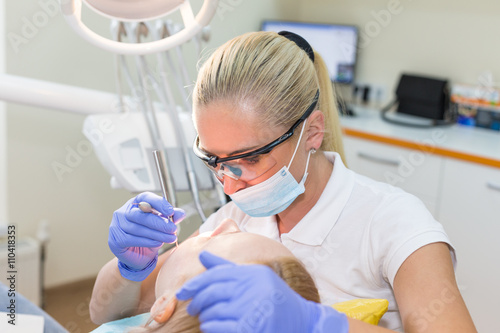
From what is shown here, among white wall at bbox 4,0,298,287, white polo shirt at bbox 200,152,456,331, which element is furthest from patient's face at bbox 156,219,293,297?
white wall at bbox 4,0,298,287

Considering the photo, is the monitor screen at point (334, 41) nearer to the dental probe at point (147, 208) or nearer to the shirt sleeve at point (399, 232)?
the shirt sleeve at point (399, 232)

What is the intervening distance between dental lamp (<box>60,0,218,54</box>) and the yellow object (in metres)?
0.66

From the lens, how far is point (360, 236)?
1.27 metres

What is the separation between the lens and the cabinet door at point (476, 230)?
2506mm

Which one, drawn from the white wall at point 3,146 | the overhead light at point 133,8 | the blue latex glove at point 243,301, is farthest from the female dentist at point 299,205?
the white wall at point 3,146

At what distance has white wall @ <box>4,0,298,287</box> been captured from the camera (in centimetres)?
264

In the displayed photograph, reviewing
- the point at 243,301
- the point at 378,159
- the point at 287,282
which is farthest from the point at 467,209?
the point at 243,301

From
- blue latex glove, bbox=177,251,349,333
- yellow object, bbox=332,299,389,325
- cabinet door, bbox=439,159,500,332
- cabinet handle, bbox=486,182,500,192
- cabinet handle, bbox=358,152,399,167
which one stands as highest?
blue latex glove, bbox=177,251,349,333

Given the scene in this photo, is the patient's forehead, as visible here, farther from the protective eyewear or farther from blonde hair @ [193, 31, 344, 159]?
blonde hair @ [193, 31, 344, 159]

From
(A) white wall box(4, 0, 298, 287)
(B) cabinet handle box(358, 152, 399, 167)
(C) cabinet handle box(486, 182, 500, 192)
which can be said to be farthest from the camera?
(B) cabinet handle box(358, 152, 399, 167)

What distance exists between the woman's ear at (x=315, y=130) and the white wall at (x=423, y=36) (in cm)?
197

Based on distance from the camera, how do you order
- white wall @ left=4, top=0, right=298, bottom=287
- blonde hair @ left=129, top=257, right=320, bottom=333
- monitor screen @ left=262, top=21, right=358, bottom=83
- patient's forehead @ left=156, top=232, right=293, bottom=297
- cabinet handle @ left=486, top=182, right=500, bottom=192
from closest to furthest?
blonde hair @ left=129, top=257, right=320, bottom=333 < patient's forehead @ left=156, top=232, right=293, bottom=297 < cabinet handle @ left=486, top=182, right=500, bottom=192 < white wall @ left=4, top=0, right=298, bottom=287 < monitor screen @ left=262, top=21, right=358, bottom=83

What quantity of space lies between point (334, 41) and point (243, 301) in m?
2.66

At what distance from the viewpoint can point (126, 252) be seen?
1245mm
